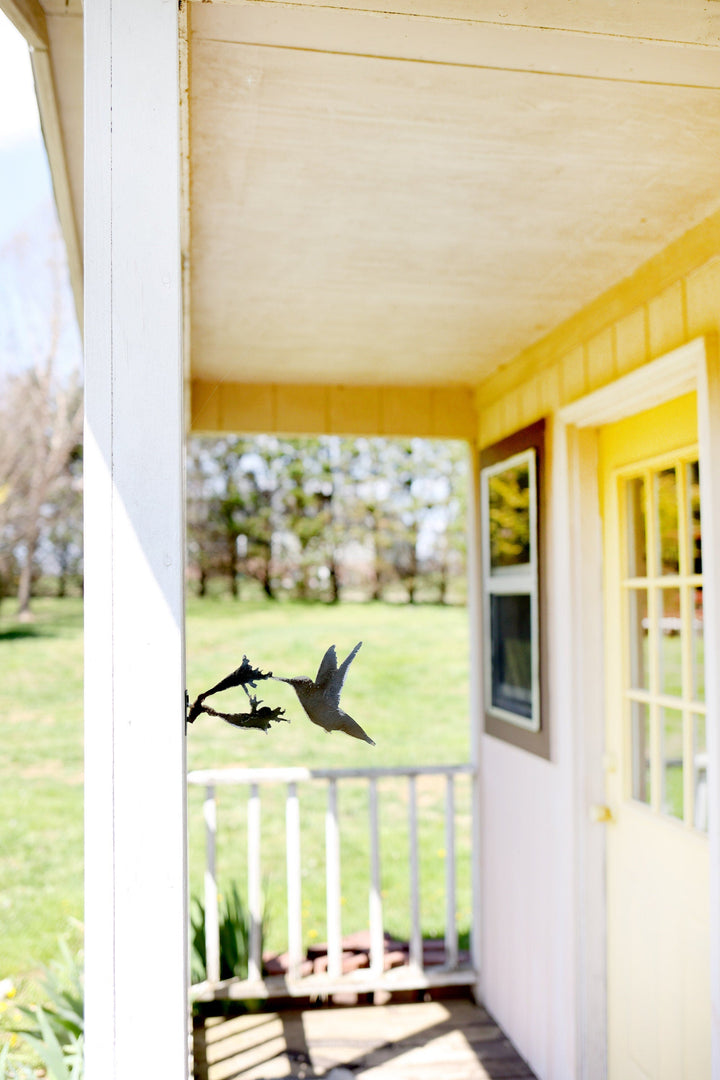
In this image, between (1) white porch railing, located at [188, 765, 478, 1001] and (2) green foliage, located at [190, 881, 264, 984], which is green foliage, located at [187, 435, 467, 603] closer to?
(1) white porch railing, located at [188, 765, 478, 1001]

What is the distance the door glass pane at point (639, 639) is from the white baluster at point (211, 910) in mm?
1735

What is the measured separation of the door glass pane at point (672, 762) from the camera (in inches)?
96.5

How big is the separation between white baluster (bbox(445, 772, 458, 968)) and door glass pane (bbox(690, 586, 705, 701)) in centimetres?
160

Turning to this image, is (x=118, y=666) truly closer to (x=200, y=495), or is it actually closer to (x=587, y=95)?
(x=587, y=95)

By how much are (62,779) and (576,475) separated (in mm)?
6280

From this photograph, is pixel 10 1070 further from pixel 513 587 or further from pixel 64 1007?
pixel 513 587

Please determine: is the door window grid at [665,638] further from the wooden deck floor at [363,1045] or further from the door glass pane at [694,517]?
the wooden deck floor at [363,1045]

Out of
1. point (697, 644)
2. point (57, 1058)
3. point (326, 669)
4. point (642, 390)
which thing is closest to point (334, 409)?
point (642, 390)

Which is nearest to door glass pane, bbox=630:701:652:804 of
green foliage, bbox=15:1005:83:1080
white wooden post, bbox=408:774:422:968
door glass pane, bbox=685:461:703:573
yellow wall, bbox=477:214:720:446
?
door glass pane, bbox=685:461:703:573

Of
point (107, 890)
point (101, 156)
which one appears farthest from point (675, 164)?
point (107, 890)

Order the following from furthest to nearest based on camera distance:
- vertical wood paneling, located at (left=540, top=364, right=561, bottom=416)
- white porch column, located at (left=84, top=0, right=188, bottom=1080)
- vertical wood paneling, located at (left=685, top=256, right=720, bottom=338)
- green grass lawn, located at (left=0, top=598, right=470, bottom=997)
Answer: green grass lawn, located at (left=0, top=598, right=470, bottom=997) < vertical wood paneling, located at (left=540, top=364, right=561, bottom=416) < vertical wood paneling, located at (left=685, top=256, right=720, bottom=338) < white porch column, located at (left=84, top=0, right=188, bottom=1080)

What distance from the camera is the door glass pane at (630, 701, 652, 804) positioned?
2.64 m

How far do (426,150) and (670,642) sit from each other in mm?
1475

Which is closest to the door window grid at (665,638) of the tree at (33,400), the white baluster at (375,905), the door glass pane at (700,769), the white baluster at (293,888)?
the door glass pane at (700,769)
